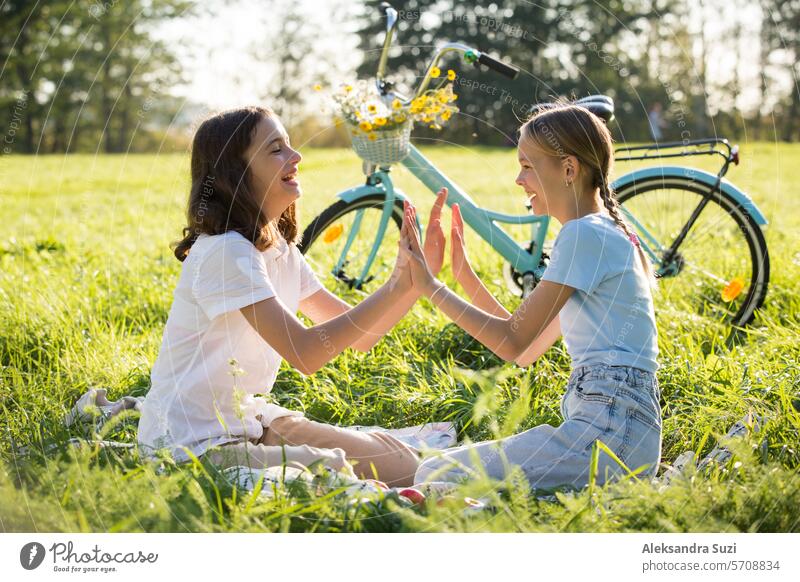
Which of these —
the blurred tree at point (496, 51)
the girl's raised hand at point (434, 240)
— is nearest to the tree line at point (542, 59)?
the blurred tree at point (496, 51)

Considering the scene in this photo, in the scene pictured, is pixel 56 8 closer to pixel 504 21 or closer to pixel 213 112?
pixel 504 21

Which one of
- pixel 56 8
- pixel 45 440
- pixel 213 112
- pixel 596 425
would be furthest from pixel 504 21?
pixel 56 8

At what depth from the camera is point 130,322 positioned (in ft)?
12.8

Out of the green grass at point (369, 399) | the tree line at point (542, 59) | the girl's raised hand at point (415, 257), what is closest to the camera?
the green grass at point (369, 399)

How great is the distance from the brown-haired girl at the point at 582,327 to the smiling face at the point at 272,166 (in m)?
0.40

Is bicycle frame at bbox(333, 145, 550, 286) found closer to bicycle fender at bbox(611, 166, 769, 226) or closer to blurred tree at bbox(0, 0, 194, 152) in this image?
bicycle fender at bbox(611, 166, 769, 226)

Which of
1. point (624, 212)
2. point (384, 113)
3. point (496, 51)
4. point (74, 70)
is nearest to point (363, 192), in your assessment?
point (384, 113)

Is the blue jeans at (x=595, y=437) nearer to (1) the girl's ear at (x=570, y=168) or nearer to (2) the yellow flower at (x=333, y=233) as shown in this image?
(1) the girl's ear at (x=570, y=168)

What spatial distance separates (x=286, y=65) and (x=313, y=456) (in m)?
2.01

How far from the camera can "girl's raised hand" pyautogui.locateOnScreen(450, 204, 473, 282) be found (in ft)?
7.85

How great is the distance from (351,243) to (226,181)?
4.56 ft

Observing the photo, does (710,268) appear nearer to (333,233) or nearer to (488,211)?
(488,211)

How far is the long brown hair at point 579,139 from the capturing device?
7.54 feet

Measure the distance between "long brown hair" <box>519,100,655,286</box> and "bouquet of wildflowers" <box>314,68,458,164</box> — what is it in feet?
3.03
